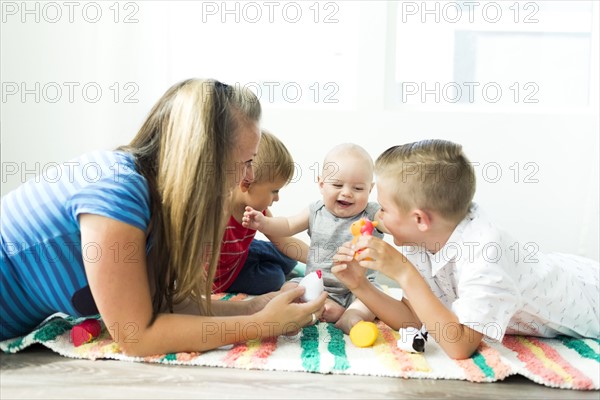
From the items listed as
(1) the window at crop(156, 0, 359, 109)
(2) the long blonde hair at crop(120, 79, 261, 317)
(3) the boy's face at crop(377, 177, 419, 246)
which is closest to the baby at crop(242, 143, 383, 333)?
(3) the boy's face at crop(377, 177, 419, 246)

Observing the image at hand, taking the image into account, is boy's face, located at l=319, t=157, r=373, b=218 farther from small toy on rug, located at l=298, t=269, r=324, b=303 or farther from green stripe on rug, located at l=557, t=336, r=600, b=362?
green stripe on rug, located at l=557, t=336, r=600, b=362

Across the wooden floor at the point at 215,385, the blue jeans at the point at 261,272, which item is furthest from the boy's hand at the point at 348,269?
the blue jeans at the point at 261,272

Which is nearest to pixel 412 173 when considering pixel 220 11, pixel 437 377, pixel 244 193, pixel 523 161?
pixel 437 377

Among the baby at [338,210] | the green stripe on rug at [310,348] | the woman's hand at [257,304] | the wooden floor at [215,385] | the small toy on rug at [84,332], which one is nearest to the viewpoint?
the wooden floor at [215,385]

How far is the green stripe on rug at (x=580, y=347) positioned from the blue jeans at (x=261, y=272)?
814 millimetres

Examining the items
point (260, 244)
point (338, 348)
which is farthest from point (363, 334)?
point (260, 244)

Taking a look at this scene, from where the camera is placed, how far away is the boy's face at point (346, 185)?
1703 mm

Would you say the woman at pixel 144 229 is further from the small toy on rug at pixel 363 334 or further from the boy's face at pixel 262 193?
the boy's face at pixel 262 193

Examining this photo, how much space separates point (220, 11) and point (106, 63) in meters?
0.55

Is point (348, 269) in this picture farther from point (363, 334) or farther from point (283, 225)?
point (283, 225)

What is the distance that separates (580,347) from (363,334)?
444 mm

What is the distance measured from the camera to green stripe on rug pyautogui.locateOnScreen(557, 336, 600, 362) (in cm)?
132

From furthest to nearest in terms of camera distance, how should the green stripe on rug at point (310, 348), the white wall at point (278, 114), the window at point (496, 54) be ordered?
the window at point (496, 54) < the white wall at point (278, 114) < the green stripe on rug at point (310, 348)

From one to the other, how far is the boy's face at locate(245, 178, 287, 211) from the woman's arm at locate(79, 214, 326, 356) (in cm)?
51
